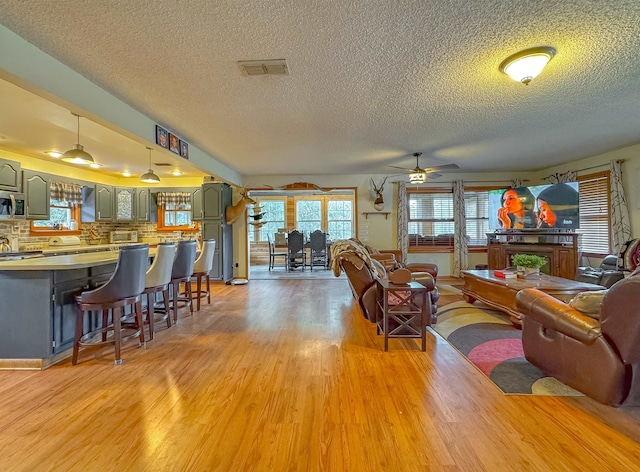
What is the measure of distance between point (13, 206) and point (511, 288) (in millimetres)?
7028

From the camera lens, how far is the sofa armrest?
195cm

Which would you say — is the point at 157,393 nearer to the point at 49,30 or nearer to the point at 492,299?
the point at 49,30

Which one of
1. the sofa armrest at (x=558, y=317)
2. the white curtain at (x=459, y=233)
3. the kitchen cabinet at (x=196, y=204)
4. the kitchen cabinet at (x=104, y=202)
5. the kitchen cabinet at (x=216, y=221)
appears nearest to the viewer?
the sofa armrest at (x=558, y=317)

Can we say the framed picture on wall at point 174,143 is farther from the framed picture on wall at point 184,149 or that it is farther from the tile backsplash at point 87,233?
the tile backsplash at point 87,233

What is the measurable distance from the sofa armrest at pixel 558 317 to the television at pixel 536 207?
4130 millimetres

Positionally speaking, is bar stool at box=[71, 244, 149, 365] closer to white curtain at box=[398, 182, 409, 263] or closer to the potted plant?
the potted plant

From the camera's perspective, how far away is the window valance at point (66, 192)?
550cm

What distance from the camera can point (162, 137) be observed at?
375 cm

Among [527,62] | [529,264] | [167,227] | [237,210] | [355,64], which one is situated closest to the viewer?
[527,62]

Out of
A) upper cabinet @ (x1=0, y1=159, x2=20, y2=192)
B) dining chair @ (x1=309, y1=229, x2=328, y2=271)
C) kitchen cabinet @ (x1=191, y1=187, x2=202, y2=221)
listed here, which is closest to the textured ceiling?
kitchen cabinet @ (x1=191, y1=187, x2=202, y2=221)

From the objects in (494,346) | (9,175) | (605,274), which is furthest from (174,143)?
(605,274)

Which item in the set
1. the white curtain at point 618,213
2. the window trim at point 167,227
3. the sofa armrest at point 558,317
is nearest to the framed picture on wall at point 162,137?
the window trim at point 167,227

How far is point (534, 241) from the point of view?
613 centimetres

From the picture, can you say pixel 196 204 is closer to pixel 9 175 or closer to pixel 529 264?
pixel 9 175
